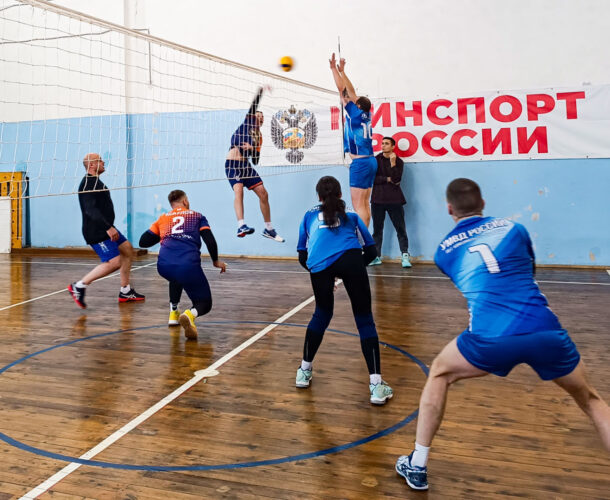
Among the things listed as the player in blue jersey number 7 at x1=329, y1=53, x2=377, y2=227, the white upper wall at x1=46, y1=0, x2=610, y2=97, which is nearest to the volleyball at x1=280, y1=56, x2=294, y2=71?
the white upper wall at x1=46, y1=0, x2=610, y2=97

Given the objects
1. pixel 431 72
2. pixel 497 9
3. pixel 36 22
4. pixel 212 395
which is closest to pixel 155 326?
pixel 212 395

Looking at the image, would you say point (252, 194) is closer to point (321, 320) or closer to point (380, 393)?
point (321, 320)

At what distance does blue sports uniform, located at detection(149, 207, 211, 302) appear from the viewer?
470cm

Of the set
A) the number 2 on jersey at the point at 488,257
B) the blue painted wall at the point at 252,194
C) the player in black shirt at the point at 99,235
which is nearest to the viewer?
the number 2 on jersey at the point at 488,257

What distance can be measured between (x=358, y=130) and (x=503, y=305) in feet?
16.6

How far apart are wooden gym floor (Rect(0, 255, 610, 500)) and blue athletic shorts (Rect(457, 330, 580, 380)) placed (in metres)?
0.56

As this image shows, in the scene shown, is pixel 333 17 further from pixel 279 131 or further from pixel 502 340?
pixel 502 340

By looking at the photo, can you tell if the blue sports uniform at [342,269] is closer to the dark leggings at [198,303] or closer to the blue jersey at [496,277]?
the blue jersey at [496,277]

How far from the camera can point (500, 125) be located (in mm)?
8227

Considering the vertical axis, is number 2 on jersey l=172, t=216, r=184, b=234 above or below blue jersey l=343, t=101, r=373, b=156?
below

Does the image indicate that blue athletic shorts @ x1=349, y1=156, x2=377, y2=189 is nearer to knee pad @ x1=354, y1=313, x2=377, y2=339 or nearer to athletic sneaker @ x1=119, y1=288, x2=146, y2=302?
athletic sneaker @ x1=119, y1=288, x2=146, y2=302

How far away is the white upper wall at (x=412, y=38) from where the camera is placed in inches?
310

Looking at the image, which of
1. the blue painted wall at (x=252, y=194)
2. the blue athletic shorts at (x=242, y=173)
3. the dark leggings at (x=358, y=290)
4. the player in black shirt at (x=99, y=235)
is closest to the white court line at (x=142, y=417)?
the dark leggings at (x=358, y=290)

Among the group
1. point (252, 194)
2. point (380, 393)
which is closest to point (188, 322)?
point (380, 393)
